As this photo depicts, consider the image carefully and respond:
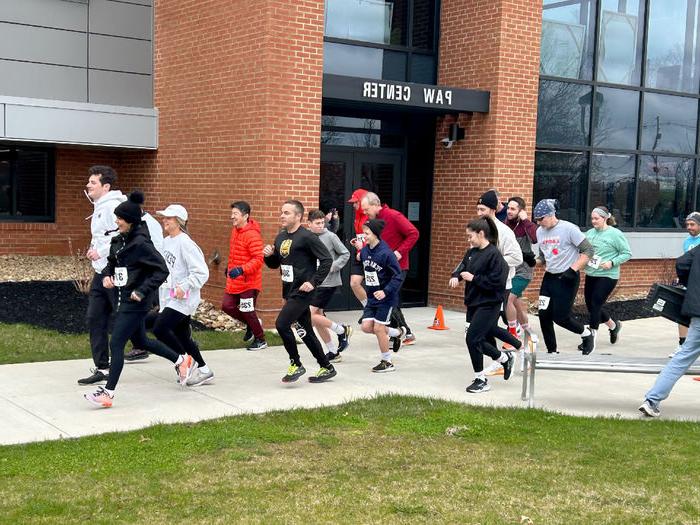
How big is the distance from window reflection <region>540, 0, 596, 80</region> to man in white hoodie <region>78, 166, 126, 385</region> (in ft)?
29.8

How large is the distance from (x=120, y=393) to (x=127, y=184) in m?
7.60

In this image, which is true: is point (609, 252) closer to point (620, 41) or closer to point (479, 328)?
point (479, 328)

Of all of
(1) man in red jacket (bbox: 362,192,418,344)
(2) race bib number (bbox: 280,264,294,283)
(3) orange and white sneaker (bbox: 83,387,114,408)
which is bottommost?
(3) orange and white sneaker (bbox: 83,387,114,408)

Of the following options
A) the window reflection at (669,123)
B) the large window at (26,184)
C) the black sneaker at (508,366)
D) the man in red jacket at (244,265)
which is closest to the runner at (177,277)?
the man in red jacket at (244,265)

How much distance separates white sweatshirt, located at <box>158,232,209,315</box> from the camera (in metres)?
8.48

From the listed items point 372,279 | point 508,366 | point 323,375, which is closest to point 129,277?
point 323,375

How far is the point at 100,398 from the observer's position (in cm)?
777

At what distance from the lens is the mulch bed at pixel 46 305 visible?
11633 mm

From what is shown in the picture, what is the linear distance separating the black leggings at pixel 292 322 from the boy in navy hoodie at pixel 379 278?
2.92 ft

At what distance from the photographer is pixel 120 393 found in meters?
8.48

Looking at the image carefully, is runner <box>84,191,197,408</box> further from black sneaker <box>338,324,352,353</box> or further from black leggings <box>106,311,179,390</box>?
black sneaker <box>338,324,352,353</box>

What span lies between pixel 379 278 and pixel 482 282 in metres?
1.36

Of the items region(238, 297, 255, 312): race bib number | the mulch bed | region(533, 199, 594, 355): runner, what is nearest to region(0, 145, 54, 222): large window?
the mulch bed

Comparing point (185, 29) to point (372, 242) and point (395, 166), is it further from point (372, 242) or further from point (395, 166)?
point (372, 242)
